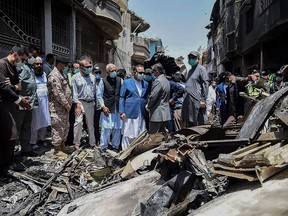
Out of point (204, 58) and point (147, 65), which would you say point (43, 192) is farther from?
point (204, 58)

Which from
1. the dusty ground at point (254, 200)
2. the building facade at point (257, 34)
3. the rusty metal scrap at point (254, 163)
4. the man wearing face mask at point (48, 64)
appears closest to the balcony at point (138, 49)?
the building facade at point (257, 34)

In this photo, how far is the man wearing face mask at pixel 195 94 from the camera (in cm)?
662

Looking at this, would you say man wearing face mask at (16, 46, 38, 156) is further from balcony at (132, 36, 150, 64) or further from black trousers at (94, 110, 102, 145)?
balcony at (132, 36, 150, 64)

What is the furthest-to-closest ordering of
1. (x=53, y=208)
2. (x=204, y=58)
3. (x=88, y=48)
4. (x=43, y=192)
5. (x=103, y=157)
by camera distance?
(x=204, y=58) → (x=88, y=48) → (x=103, y=157) → (x=43, y=192) → (x=53, y=208)

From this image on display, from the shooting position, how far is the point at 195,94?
6621 mm

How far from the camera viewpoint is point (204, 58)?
2653 inches

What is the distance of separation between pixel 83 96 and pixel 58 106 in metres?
0.70

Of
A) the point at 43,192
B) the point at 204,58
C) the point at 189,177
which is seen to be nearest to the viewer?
the point at 189,177

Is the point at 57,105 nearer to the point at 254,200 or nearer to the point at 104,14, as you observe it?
the point at 254,200

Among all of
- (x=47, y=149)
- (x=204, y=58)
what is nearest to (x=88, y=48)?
(x=47, y=149)

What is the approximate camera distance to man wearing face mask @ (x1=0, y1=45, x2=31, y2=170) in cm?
538

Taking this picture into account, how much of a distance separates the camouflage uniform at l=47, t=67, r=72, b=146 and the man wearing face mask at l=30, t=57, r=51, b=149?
0.47m

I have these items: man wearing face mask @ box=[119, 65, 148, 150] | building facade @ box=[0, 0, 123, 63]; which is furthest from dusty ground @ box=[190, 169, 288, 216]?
building facade @ box=[0, 0, 123, 63]

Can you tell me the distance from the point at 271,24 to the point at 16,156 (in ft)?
49.5
